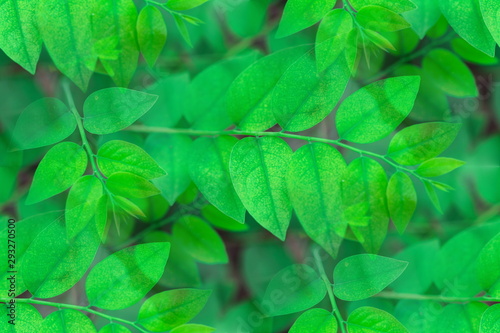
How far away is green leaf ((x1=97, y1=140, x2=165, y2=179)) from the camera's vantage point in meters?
0.40

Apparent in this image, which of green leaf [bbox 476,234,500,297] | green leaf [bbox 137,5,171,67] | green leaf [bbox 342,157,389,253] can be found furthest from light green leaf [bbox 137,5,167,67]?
green leaf [bbox 476,234,500,297]

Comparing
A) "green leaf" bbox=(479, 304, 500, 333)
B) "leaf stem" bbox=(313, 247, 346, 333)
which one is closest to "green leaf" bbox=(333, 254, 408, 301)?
"leaf stem" bbox=(313, 247, 346, 333)

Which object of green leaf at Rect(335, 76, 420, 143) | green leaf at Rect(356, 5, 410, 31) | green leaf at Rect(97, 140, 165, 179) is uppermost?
green leaf at Rect(356, 5, 410, 31)

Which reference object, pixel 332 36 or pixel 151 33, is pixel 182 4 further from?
pixel 332 36

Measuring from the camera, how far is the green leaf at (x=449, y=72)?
444 millimetres

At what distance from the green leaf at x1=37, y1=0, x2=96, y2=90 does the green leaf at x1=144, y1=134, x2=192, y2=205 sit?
8cm

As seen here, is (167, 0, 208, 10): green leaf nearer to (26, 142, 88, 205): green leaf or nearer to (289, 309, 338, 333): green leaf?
(26, 142, 88, 205): green leaf

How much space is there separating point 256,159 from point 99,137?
0.47ft

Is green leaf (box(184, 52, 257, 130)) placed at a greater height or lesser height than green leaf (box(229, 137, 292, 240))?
greater

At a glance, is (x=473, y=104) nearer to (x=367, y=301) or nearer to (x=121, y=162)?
(x=367, y=301)

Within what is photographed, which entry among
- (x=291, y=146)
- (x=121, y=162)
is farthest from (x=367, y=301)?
(x=121, y=162)

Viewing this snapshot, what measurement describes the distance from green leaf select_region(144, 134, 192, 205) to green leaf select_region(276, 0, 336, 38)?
14 cm

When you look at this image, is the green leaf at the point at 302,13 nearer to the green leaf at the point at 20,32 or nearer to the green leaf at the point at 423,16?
the green leaf at the point at 423,16

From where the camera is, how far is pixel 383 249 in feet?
1.41
